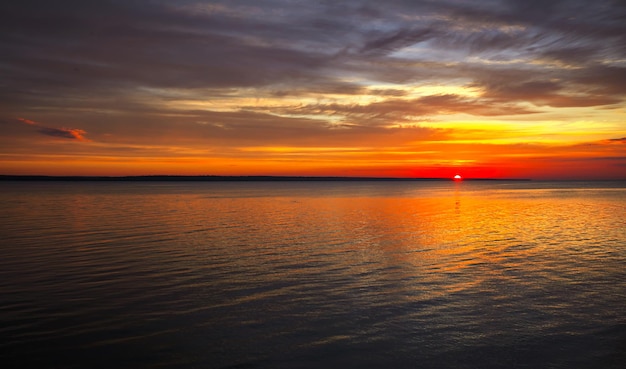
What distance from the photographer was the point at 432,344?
12.9m

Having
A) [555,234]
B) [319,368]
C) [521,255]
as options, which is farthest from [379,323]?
[555,234]

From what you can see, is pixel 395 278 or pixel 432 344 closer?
pixel 432 344

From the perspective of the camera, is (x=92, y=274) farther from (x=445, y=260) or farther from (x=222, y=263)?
(x=445, y=260)

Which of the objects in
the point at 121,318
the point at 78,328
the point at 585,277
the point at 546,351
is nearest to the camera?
the point at 546,351

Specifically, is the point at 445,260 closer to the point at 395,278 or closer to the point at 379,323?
the point at 395,278

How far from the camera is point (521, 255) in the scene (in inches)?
1078

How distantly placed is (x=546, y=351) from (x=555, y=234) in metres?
27.6

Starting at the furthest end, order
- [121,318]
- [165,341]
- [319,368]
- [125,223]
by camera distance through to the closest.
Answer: [125,223] < [121,318] < [165,341] < [319,368]

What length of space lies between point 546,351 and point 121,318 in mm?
12805

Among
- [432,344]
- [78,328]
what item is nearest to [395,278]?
[432,344]

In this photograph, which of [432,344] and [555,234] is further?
[555,234]

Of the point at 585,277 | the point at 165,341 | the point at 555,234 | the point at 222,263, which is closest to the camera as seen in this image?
the point at 165,341

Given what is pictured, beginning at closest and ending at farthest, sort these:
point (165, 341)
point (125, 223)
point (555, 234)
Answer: point (165, 341)
point (555, 234)
point (125, 223)

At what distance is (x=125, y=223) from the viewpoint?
45281 mm
